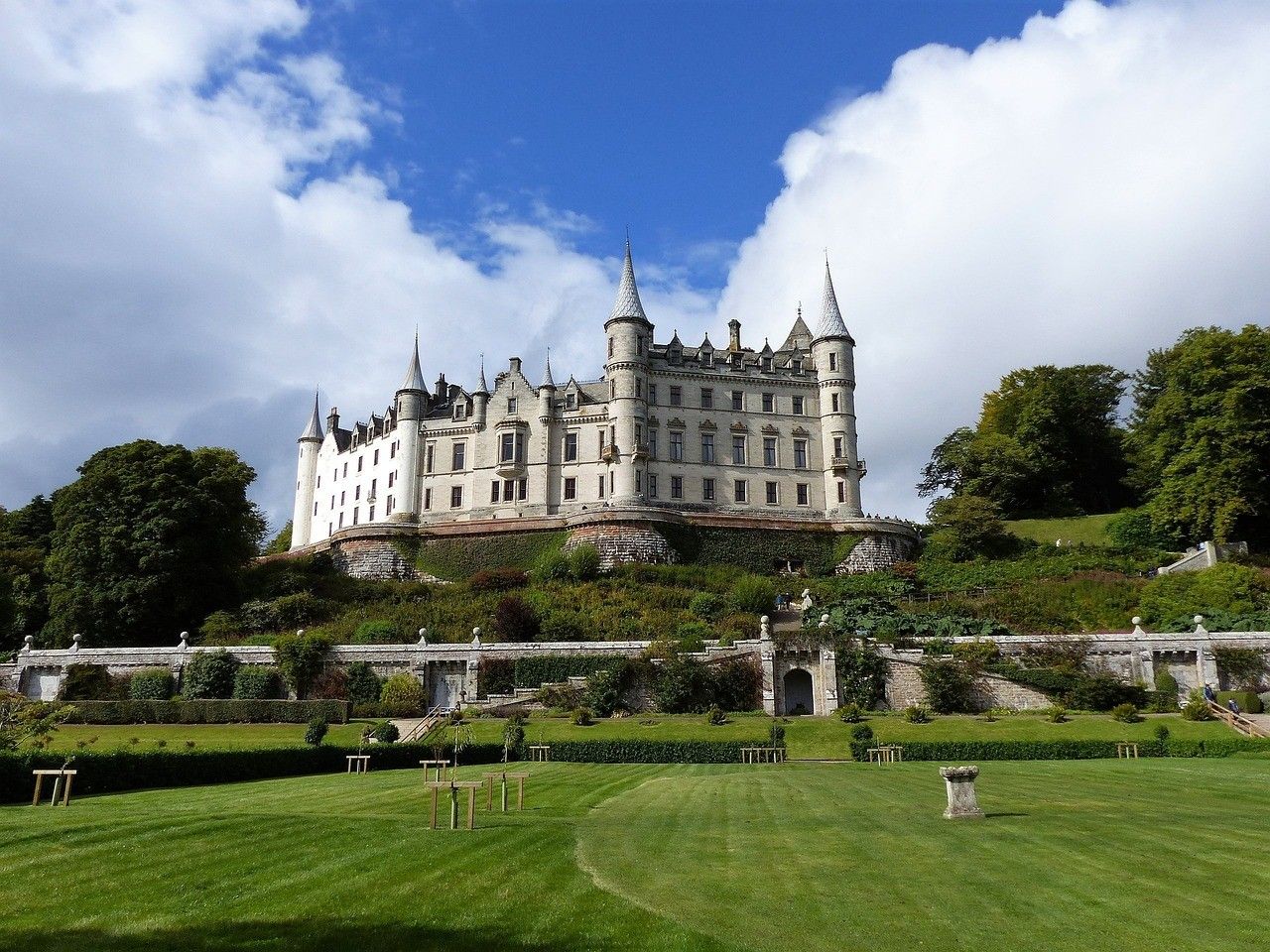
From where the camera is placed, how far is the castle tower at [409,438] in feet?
242

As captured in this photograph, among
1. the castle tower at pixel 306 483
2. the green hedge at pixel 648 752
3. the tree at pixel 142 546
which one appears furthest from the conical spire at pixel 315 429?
the green hedge at pixel 648 752

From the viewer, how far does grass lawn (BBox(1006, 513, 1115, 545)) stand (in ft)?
217

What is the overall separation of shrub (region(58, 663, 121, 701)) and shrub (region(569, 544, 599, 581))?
84.5 ft

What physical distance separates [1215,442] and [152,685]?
61069 mm

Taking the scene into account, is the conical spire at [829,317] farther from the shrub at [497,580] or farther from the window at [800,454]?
the shrub at [497,580]

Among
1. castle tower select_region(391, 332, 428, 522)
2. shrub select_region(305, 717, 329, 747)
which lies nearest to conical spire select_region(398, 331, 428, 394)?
castle tower select_region(391, 332, 428, 522)

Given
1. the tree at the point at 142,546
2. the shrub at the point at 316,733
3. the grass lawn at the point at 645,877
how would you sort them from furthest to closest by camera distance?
1. the tree at the point at 142,546
2. the shrub at the point at 316,733
3. the grass lawn at the point at 645,877

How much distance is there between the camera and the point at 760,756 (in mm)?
33656

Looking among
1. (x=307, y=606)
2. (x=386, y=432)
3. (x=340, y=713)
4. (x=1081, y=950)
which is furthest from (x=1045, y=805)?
(x=386, y=432)

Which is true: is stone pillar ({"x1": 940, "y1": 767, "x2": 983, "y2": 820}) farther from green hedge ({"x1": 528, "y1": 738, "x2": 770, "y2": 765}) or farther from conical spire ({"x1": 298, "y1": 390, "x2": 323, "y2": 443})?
conical spire ({"x1": 298, "y1": 390, "x2": 323, "y2": 443})

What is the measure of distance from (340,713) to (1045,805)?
103 ft

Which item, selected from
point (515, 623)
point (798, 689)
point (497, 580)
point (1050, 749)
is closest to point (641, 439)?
point (497, 580)

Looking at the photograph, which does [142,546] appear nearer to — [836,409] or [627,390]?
[627,390]

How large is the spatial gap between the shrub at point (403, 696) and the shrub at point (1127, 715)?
30026mm
